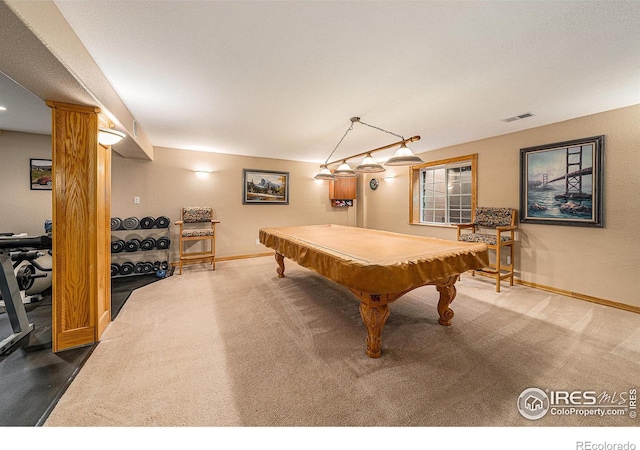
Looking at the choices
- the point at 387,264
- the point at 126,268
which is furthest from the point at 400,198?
the point at 126,268

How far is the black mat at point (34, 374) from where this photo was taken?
4.69 ft

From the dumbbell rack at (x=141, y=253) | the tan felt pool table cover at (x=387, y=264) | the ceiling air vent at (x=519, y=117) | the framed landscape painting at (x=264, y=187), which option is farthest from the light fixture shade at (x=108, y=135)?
the ceiling air vent at (x=519, y=117)

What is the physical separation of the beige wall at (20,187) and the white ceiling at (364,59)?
2.25 metres

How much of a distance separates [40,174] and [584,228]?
26.7 feet

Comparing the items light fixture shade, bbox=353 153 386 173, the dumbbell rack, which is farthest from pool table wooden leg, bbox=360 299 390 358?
the dumbbell rack

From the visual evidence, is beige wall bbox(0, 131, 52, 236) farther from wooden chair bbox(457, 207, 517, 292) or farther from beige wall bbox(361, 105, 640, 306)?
beige wall bbox(361, 105, 640, 306)

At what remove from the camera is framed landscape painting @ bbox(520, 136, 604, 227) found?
3055 millimetres

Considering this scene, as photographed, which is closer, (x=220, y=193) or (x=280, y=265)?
(x=280, y=265)

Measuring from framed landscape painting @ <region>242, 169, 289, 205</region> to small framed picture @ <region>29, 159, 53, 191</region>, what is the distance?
3160 millimetres

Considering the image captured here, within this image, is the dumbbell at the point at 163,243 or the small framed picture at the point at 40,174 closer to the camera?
the small framed picture at the point at 40,174

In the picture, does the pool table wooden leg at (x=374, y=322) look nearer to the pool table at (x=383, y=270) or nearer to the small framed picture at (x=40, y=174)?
the pool table at (x=383, y=270)

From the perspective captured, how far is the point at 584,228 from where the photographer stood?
3186 millimetres

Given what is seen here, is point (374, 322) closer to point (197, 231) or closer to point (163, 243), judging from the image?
point (197, 231)

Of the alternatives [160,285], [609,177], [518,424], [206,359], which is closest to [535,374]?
[518,424]
